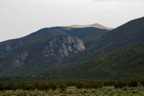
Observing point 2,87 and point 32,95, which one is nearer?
point 32,95

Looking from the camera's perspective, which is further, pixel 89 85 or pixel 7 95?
pixel 89 85

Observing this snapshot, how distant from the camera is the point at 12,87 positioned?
12419cm

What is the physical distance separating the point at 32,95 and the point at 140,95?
25860 mm

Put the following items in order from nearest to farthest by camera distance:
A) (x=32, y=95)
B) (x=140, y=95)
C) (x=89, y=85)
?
(x=140, y=95) < (x=32, y=95) < (x=89, y=85)

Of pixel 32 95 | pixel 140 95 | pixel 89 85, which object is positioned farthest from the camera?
pixel 89 85

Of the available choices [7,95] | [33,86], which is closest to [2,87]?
[33,86]

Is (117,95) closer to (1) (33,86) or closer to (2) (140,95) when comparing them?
(2) (140,95)

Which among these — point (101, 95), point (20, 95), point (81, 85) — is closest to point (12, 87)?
point (81, 85)

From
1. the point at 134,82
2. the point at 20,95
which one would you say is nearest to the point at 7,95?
the point at 20,95

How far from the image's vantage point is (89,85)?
117812 mm

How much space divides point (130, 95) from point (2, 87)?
217ft

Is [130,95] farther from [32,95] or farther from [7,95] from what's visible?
[7,95]

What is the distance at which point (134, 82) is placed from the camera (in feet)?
396

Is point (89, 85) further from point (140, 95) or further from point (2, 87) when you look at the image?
point (140, 95)
